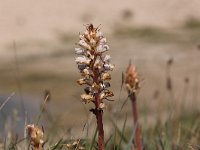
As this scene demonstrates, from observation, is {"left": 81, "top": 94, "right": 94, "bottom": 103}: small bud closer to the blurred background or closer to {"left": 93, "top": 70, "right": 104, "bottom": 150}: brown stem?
{"left": 93, "top": 70, "right": 104, "bottom": 150}: brown stem

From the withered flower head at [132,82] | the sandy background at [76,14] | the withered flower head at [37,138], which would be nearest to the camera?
the withered flower head at [37,138]

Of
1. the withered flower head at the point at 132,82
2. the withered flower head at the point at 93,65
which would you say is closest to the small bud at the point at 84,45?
the withered flower head at the point at 93,65

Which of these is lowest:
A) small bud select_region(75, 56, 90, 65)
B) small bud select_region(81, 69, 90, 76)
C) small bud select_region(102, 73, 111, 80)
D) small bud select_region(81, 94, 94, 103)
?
small bud select_region(81, 94, 94, 103)

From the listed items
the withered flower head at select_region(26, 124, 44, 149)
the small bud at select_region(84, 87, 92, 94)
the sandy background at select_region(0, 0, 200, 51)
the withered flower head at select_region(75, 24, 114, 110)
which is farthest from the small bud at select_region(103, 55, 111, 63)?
the sandy background at select_region(0, 0, 200, 51)

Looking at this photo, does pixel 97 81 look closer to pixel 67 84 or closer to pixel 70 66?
A: pixel 67 84

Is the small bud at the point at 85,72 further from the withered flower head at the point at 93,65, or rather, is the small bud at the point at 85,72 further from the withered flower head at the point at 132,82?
the withered flower head at the point at 132,82

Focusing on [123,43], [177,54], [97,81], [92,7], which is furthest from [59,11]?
[97,81]
